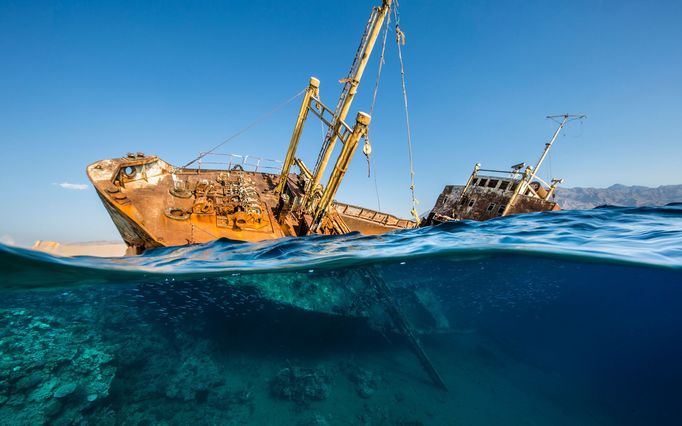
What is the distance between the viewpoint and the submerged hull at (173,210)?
12.1m

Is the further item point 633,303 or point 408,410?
point 633,303

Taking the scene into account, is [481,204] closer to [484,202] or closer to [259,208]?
[484,202]

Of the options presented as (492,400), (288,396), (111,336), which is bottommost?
(492,400)

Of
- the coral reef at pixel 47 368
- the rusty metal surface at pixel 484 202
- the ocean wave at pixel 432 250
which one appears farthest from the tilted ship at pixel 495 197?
the coral reef at pixel 47 368

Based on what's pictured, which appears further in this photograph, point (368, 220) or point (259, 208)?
point (368, 220)

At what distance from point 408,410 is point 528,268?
209 inches

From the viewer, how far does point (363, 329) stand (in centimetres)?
1086

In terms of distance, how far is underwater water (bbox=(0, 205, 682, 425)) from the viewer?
22.5 ft

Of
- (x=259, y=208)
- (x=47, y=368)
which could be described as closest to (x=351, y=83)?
(x=259, y=208)

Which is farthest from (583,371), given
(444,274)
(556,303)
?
(444,274)

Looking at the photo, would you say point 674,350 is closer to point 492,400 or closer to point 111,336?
point 492,400

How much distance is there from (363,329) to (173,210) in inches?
389

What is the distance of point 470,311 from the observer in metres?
11.3

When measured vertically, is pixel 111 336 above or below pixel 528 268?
below
